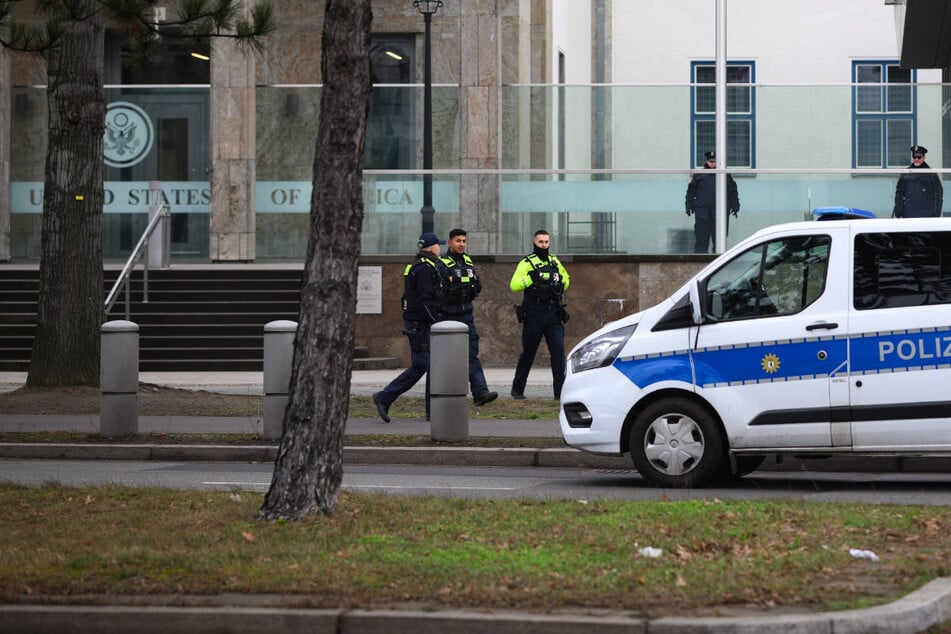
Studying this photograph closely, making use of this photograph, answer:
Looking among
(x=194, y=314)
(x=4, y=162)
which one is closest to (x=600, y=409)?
(x=194, y=314)

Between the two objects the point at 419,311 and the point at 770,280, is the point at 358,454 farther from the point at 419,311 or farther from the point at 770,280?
the point at 770,280

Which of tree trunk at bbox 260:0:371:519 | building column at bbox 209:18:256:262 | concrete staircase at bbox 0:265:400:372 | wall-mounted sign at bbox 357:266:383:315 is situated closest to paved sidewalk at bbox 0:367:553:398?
concrete staircase at bbox 0:265:400:372

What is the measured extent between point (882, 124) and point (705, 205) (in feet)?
10.4

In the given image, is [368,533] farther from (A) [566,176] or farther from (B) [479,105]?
(B) [479,105]

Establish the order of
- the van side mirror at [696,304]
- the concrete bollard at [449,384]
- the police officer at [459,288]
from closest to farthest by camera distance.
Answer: the van side mirror at [696,304] < the concrete bollard at [449,384] < the police officer at [459,288]

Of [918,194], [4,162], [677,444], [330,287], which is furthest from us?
[4,162]

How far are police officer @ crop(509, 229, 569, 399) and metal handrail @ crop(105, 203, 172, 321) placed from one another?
8.93 metres

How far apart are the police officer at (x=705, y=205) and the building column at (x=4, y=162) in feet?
45.3

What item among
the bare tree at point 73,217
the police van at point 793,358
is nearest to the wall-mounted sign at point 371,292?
the bare tree at point 73,217

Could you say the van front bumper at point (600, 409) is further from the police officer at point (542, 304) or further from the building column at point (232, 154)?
the building column at point (232, 154)

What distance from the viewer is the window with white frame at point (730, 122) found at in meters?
26.2

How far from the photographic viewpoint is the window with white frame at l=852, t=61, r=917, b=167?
25.4 m

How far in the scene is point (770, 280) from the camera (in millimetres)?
11102

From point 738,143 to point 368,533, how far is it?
1937cm
